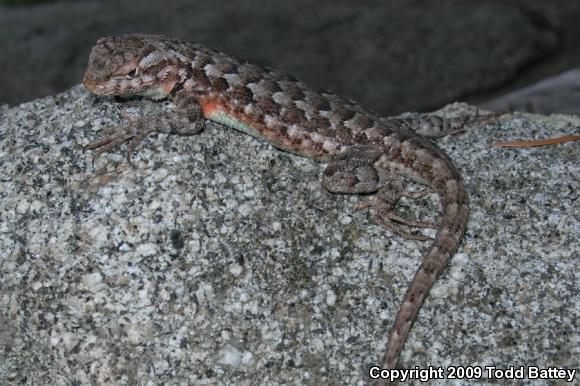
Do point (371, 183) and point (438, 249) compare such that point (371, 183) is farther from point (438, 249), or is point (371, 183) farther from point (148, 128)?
point (148, 128)

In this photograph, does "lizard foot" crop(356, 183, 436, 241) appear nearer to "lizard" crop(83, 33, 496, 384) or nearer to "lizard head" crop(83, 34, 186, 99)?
"lizard" crop(83, 33, 496, 384)

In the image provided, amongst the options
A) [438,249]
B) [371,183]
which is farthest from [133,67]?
[438,249]

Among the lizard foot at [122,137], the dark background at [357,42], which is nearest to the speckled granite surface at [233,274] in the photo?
the lizard foot at [122,137]

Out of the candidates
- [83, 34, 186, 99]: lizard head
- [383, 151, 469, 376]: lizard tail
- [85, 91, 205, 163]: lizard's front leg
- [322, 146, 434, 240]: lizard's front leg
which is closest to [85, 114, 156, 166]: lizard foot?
[85, 91, 205, 163]: lizard's front leg

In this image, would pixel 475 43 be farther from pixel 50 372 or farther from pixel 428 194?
pixel 50 372

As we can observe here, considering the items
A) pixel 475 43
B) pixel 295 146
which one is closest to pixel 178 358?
pixel 295 146

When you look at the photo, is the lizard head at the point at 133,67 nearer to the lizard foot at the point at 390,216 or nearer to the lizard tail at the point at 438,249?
the lizard foot at the point at 390,216
